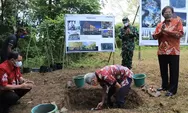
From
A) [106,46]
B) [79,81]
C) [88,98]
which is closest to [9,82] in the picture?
[79,81]

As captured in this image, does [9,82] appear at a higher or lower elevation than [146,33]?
lower

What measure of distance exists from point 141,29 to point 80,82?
235cm

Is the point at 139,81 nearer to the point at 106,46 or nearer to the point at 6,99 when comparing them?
the point at 106,46

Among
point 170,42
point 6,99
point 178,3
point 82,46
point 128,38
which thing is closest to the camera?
point 6,99

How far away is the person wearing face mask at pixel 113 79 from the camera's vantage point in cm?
361

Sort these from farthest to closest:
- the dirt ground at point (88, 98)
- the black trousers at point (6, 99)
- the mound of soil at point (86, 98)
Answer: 1. the mound of soil at point (86, 98)
2. the dirt ground at point (88, 98)
3. the black trousers at point (6, 99)

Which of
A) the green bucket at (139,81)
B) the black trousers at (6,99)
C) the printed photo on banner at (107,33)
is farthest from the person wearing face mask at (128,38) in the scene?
the black trousers at (6,99)

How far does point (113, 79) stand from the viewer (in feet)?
12.0

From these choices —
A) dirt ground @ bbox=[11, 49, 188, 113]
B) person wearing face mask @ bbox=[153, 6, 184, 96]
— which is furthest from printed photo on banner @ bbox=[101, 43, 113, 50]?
person wearing face mask @ bbox=[153, 6, 184, 96]

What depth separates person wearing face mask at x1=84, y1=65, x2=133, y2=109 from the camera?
3.61 meters

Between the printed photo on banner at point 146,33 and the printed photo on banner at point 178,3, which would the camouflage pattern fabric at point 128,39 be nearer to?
the printed photo on banner at point 146,33

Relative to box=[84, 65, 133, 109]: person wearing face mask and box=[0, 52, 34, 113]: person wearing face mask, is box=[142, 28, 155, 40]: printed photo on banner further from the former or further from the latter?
box=[0, 52, 34, 113]: person wearing face mask

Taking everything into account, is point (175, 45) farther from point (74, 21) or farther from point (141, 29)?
point (74, 21)

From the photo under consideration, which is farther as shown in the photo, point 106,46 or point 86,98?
point 106,46
